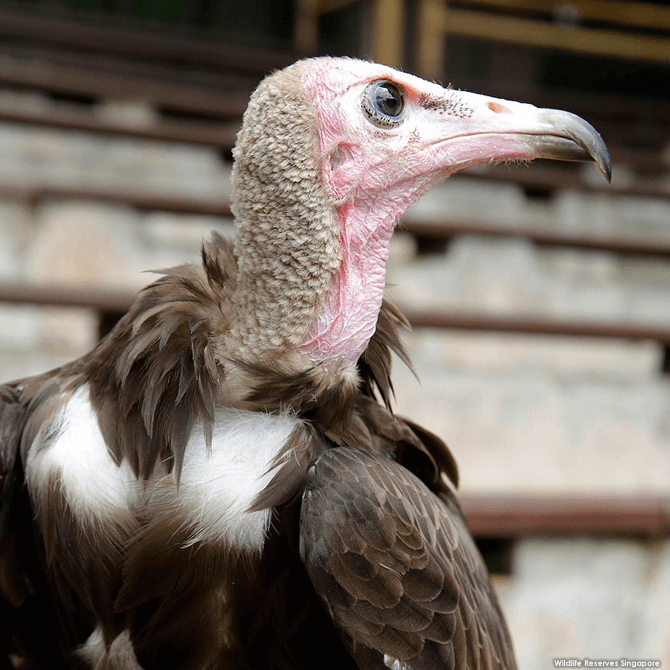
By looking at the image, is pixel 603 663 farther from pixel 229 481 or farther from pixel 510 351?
pixel 510 351

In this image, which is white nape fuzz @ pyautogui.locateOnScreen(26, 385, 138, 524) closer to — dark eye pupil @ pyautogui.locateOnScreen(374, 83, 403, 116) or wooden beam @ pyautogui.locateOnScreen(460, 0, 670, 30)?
dark eye pupil @ pyautogui.locateOnScreen(374, 83, 403, 116)

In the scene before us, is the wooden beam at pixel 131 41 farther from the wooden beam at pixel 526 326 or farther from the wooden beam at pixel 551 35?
the wooden beam at pixel 526 326

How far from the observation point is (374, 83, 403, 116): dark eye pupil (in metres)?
1.43

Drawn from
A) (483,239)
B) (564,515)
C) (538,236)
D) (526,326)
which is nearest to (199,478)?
(564,515)

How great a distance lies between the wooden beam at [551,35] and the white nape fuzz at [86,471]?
7.03m

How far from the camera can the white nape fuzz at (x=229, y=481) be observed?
1.37 m

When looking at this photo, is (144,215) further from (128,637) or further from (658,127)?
(658,127)

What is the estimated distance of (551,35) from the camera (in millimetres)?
8531

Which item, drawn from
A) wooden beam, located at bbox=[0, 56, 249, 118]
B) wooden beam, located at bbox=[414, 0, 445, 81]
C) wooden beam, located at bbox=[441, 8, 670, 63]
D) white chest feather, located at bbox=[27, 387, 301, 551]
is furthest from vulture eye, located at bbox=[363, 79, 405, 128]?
wooden beam, located at bbox=[441, 8, 670, 63]

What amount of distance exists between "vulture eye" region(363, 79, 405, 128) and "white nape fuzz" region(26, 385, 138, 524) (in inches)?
27.7

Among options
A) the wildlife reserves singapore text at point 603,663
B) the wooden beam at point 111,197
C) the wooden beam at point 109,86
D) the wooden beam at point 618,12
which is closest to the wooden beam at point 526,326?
the wildlife reserves singapore text at point 603,663

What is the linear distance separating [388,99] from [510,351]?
372 centimetres

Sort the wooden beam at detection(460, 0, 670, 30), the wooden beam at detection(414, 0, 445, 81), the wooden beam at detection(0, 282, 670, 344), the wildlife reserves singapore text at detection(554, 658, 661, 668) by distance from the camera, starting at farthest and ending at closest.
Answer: the wooden beam at detection(460, 0, 670, 30)
the wooden beam at detection(414, 0, 445, 81)
the wooden beam at detection(0, 282, 670, 344)
the wildlife reserves singapore text at detection(554, 658, 661, 668)

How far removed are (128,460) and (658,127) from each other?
377 inches
